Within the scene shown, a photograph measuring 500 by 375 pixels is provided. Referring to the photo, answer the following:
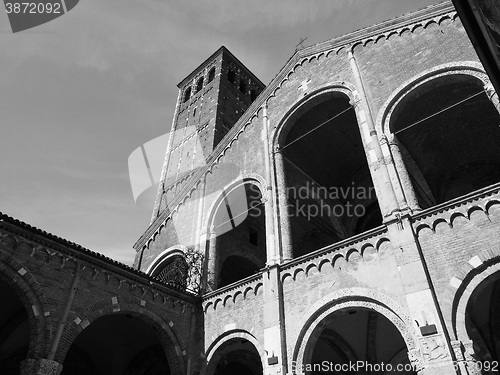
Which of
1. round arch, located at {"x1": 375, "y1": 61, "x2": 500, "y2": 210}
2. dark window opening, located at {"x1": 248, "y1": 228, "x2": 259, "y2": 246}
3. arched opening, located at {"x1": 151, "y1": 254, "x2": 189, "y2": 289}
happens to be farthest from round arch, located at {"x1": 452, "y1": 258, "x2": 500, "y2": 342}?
dark window opening, located at {"x1": 248, "y1": 228, "x2": 259, "y2": 246}

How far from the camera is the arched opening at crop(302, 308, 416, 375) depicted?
11578 mm

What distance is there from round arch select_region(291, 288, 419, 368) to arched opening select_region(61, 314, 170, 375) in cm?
581

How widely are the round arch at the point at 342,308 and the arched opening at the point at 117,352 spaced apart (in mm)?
5814

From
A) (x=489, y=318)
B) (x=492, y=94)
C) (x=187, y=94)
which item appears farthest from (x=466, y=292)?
(x=187, y=94)

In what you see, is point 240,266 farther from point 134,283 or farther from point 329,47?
point 329,47

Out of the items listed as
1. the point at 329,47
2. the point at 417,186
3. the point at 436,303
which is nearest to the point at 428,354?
the point at 436,303

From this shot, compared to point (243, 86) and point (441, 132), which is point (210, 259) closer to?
point (441, 132)

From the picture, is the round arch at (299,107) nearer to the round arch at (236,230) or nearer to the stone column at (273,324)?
the round arch at (236,230)

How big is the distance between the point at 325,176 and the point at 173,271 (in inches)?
288

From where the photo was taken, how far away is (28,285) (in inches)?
334

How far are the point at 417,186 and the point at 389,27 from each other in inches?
215

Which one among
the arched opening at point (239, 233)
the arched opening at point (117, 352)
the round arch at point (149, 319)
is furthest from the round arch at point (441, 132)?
the arched opening at point (117, 352)

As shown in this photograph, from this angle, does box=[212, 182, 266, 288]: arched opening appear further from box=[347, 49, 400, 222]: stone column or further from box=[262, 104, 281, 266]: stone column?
box=[347, 49, 400, 222]: stone column

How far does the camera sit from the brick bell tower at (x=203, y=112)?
27375 millimetres
